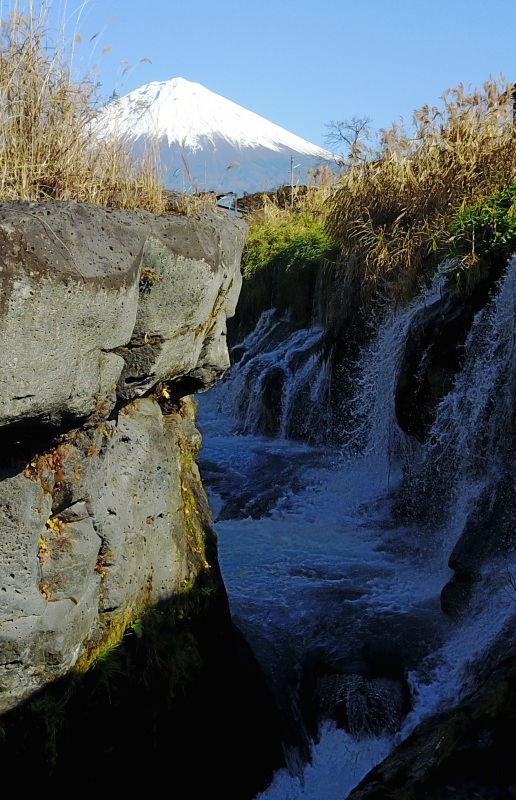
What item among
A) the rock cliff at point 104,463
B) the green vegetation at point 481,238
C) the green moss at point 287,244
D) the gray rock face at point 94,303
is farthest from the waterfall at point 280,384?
the gray rock face at point 94,303

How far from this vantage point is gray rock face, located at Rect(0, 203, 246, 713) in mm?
3109

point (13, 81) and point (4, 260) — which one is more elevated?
point (13, 81)

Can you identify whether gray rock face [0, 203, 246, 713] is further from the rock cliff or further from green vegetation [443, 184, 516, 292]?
green vegetation [443, 184, 516, 292]

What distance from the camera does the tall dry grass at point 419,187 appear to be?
855cm

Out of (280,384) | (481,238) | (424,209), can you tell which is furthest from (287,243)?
(481,238)

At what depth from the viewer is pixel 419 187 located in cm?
902

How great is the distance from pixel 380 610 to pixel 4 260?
3.97 meters

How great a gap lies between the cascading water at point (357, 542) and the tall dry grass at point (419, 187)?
2.00 feet

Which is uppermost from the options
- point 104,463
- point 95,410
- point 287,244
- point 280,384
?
point 287,244

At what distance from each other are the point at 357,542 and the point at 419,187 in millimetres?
4124

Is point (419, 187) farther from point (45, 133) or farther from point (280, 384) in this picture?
point (45, 133)

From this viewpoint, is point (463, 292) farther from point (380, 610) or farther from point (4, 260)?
point (4, 260)

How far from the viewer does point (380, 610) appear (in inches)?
231

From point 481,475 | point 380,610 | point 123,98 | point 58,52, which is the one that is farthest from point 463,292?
point 58,52
